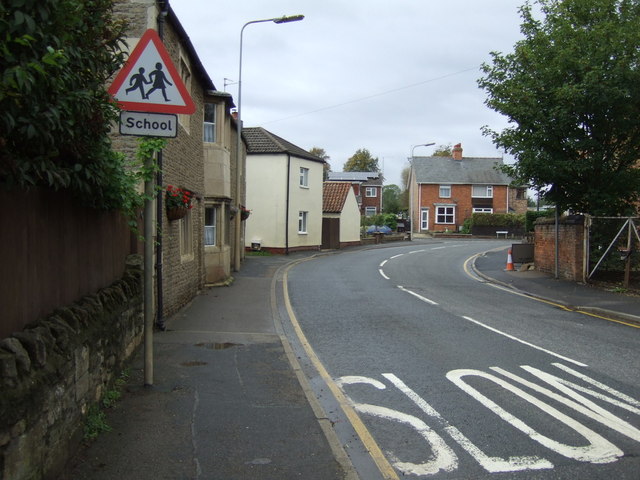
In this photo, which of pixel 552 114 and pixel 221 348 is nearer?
A: pixel 221 348

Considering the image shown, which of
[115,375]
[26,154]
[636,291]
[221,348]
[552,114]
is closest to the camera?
[26,154]

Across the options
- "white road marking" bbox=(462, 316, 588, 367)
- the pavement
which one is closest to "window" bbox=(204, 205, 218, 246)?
the pavement

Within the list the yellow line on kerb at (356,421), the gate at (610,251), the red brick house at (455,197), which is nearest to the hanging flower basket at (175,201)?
the yellow line on kerb at (356,421)

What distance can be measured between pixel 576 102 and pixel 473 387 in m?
12.3

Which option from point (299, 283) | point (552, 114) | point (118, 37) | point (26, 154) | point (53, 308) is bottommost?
Result: point (299, 283)

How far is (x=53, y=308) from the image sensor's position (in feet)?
14.4

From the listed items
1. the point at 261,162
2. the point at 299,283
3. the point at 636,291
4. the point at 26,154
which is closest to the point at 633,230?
the point at 636,291

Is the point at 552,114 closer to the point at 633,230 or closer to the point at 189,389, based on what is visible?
the point at 633,230

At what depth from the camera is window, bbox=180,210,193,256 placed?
12992 mm

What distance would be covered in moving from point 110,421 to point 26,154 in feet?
8.57

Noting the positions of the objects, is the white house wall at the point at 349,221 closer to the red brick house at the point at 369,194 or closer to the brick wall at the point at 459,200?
the brick wall at the point at 459,200

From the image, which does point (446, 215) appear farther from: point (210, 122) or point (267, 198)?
point (210, 122)

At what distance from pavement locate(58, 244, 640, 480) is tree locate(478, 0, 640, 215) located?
36.6ft

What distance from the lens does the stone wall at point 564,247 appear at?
57.3 feet
